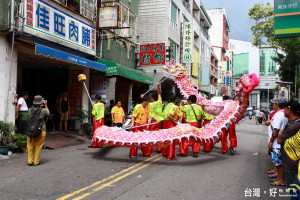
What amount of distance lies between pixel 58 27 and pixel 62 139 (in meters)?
4.47

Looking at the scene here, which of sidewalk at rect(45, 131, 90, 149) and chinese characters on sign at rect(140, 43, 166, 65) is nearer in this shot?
sidewalk at rect(45, 131, 90, 149)

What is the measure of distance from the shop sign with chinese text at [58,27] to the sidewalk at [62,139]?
3.77 m

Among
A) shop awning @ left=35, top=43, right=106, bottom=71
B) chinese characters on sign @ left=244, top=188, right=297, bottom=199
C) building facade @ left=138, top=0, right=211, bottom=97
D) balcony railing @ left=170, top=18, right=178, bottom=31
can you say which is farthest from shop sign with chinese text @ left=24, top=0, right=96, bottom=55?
balcony railing @ left=170, top=18, right=178, bottom=31

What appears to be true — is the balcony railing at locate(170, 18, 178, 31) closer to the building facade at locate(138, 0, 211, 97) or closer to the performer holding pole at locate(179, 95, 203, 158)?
the building facade at locate(138, 0, 211, 97)

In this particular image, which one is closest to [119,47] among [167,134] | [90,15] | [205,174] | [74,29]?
[90,15]

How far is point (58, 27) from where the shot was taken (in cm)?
1121

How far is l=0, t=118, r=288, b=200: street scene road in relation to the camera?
4.86 metres

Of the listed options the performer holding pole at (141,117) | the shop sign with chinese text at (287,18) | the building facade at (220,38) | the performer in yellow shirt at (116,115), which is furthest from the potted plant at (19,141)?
the building facade at (220,38)

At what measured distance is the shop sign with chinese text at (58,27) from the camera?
32.2 ft

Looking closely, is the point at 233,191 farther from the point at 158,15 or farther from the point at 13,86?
the point at 158,15

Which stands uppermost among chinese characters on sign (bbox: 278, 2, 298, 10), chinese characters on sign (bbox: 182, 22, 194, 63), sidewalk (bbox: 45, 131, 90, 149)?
chinese characters on sign (bbox: 182, 22, 194, 63)

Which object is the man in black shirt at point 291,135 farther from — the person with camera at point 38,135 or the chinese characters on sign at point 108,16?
the chinese characters on sign at point 108,16

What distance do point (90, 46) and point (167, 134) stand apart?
Answer: 7.84 metres

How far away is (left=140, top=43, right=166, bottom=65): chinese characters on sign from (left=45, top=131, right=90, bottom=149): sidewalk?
25.2ft
